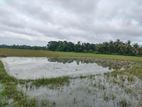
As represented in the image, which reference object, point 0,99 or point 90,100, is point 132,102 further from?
point 0,99

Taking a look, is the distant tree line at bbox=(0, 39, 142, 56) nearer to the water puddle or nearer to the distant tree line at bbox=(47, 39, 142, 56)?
the distant tree line at bbox=(47, 39, 142, 56)

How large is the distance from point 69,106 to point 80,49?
9584 centimetres

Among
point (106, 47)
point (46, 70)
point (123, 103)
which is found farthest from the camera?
point (106, 47)

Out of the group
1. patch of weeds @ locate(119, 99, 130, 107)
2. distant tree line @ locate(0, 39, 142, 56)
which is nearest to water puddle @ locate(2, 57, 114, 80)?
patch of weeds @ locate(119, 99, 130, 107)

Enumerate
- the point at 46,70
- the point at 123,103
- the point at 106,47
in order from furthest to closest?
the point at 106,47 → the point at 46,70 → the point at 123,103

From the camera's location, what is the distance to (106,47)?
94062 mm

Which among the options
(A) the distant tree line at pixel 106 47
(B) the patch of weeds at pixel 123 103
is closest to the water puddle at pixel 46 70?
(B) the patch of weeds at pixel 123 103

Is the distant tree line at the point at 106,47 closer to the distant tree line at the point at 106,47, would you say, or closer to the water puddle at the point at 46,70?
the distant tree line at the point at 106,47

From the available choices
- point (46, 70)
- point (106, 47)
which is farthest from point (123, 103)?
point (106, 47)

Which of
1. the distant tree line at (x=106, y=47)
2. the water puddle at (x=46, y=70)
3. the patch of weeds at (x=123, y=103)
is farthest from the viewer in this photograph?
the distant tree line at (x=106, y=47)

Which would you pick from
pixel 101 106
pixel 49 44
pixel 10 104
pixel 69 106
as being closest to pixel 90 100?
pixel 101 106

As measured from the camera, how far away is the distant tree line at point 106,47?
88531mm

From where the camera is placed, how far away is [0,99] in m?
9.91

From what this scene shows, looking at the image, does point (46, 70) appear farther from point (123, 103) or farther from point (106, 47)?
point (106, 47)
